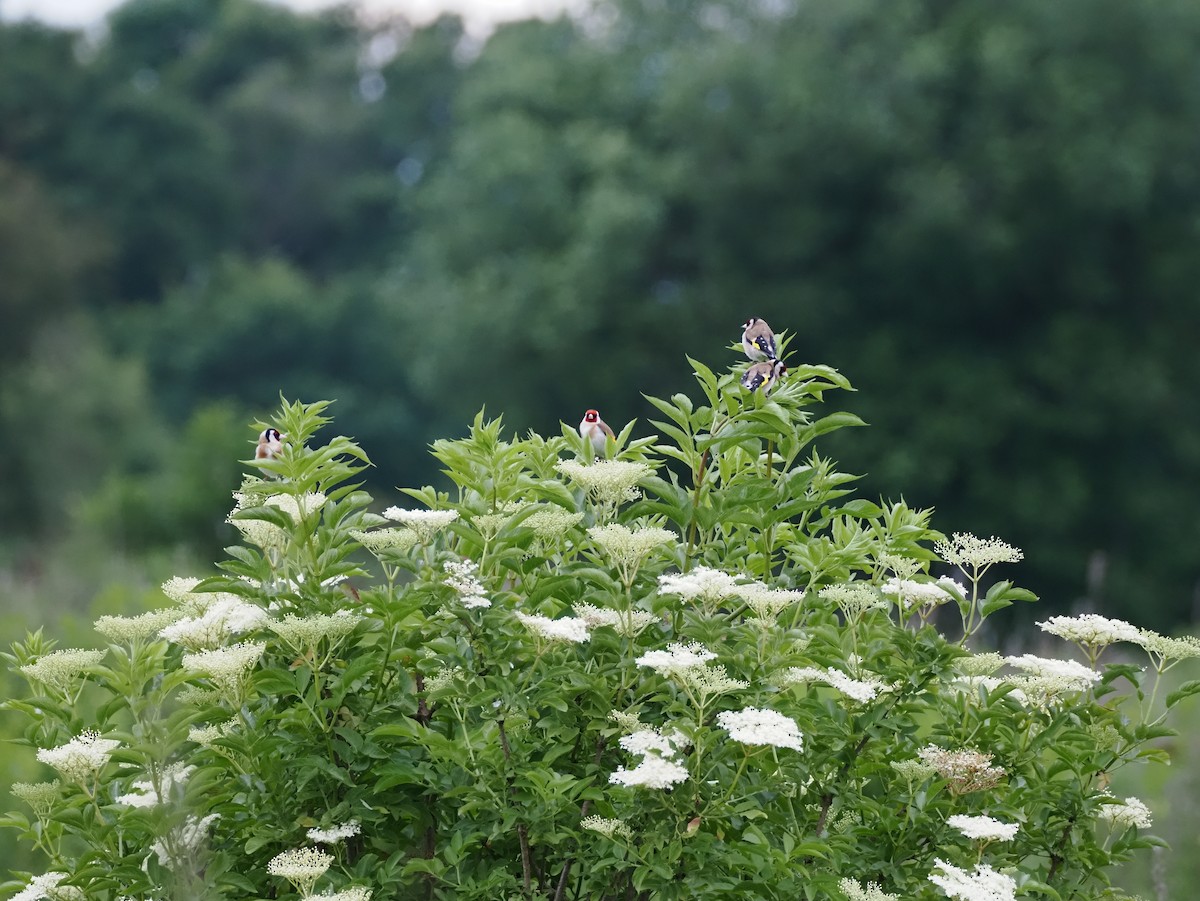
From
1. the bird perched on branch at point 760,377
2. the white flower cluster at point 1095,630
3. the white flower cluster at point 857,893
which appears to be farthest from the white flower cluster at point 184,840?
A: the white flower cluster at point 1095,630

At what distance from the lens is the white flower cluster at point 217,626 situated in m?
2.58

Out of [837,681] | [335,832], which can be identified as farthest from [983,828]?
[335,832]

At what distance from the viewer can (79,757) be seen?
103 inches

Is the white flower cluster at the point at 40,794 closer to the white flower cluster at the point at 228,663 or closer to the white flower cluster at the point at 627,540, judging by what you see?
the white flower cluster at the point at 228,663

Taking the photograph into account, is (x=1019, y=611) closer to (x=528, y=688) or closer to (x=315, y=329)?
(x=528, y=688)

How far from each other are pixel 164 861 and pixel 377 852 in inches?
17.3

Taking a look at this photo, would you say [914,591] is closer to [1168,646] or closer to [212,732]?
[1168,646]

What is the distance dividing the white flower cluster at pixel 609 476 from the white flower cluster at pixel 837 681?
51 centimetres

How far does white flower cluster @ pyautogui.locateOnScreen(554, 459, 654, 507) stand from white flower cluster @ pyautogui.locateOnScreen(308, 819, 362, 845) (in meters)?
0.83

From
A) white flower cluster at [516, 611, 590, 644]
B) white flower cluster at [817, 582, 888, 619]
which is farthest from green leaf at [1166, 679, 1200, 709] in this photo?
white flower cluster at [516, 611, 590, 644]

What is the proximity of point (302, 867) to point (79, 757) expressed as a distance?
61cm

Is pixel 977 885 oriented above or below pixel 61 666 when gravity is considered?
below

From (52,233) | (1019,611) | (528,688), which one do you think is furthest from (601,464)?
(52,233)

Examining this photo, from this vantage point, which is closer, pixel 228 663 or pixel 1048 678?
pixel 228 663
